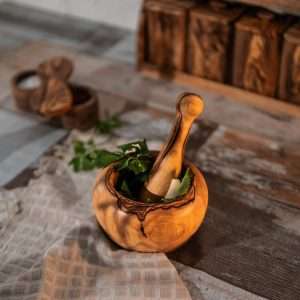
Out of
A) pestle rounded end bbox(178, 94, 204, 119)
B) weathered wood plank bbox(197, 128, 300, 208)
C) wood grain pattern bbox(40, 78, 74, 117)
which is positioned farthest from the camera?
wood grain pattern bbox(40, 78, 74, 117)

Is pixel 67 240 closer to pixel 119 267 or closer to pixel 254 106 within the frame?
pixel 119 267

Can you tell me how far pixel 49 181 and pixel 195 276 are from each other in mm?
358

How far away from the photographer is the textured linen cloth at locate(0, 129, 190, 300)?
0.87m

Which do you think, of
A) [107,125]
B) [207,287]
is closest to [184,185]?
[207,287]

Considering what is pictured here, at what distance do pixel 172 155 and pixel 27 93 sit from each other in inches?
21.7

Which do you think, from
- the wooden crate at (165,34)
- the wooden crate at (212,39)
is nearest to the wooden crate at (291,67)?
the wooden crate at (212,39)

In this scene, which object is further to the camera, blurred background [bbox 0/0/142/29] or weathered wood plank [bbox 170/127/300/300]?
blurred background [bbox 0/0/142/29]

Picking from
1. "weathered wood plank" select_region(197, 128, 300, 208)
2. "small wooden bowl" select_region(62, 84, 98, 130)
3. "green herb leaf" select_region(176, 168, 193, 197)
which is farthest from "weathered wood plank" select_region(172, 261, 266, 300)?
"small wooden bowl" select_region(62, 84, 98, 130)

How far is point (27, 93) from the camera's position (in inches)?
52.0

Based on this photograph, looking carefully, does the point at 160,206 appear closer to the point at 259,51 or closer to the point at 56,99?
the point at 56,99

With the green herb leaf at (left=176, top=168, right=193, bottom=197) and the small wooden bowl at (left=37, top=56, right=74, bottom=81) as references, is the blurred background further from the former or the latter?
the green herb leaf at (left=176, top=168, right=193, bottom=197)

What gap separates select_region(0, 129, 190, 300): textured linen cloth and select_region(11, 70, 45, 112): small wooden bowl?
0.83ft

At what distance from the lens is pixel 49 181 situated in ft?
3.66

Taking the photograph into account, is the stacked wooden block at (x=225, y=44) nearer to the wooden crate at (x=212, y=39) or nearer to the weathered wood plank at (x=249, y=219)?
the wooden crate at (x=212, y=39)
